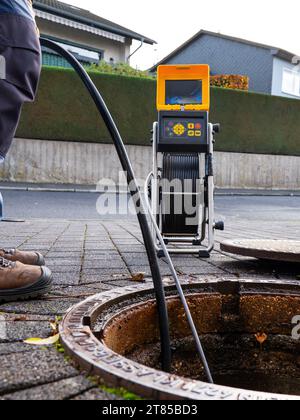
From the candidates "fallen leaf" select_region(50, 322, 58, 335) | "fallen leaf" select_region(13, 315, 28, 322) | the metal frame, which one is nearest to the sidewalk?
the metal frame

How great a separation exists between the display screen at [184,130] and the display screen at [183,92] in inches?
9.9

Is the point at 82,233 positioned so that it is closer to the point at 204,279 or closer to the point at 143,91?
the point at 204,279

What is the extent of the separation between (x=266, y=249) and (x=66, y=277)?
4.04ft

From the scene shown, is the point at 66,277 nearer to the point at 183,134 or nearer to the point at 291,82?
the point at 183,134

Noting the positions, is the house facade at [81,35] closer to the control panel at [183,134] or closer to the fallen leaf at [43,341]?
the control panel at [183,134]

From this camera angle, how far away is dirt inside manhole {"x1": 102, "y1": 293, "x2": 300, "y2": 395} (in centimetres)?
236

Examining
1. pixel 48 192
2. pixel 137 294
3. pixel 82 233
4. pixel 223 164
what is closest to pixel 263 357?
pixel 137 294

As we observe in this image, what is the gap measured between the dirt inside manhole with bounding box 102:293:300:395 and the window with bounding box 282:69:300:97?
96.8ft

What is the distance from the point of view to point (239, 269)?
3.19 metres

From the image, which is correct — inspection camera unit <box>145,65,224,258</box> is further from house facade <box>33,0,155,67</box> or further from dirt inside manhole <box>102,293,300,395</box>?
house facade <box>33,0,155,67</box>

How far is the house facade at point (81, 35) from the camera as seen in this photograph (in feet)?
67.6

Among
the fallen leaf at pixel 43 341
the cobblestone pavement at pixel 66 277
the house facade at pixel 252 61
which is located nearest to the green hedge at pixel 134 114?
the house facade at pixel 252 61

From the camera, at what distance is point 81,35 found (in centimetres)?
2247

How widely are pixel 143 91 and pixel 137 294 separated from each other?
1555 centimetres
